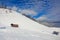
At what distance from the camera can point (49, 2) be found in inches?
71.6

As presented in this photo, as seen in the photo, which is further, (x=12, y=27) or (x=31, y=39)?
(x=12, y=27)

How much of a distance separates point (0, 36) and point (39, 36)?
410 millimetres

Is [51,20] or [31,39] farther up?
[51,20]

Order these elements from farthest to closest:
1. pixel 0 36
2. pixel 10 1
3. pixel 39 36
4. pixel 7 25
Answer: pixel 10 1 → pixel 7 25 → pixel 39 36 → pixel 0 36

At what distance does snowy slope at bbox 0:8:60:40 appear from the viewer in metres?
1.46

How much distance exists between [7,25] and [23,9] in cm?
30

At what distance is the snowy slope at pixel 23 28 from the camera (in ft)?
4.79

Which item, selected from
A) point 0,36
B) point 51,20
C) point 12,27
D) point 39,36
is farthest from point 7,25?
point 51,20

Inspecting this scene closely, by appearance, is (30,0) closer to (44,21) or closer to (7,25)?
(44,21)

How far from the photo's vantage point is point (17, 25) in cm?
166

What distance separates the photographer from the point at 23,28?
1660 mm

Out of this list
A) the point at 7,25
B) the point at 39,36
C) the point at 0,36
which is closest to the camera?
the point at 0,36

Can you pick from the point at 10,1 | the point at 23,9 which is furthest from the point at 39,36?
the point at 10,1

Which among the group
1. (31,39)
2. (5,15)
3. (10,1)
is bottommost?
(31,39)
